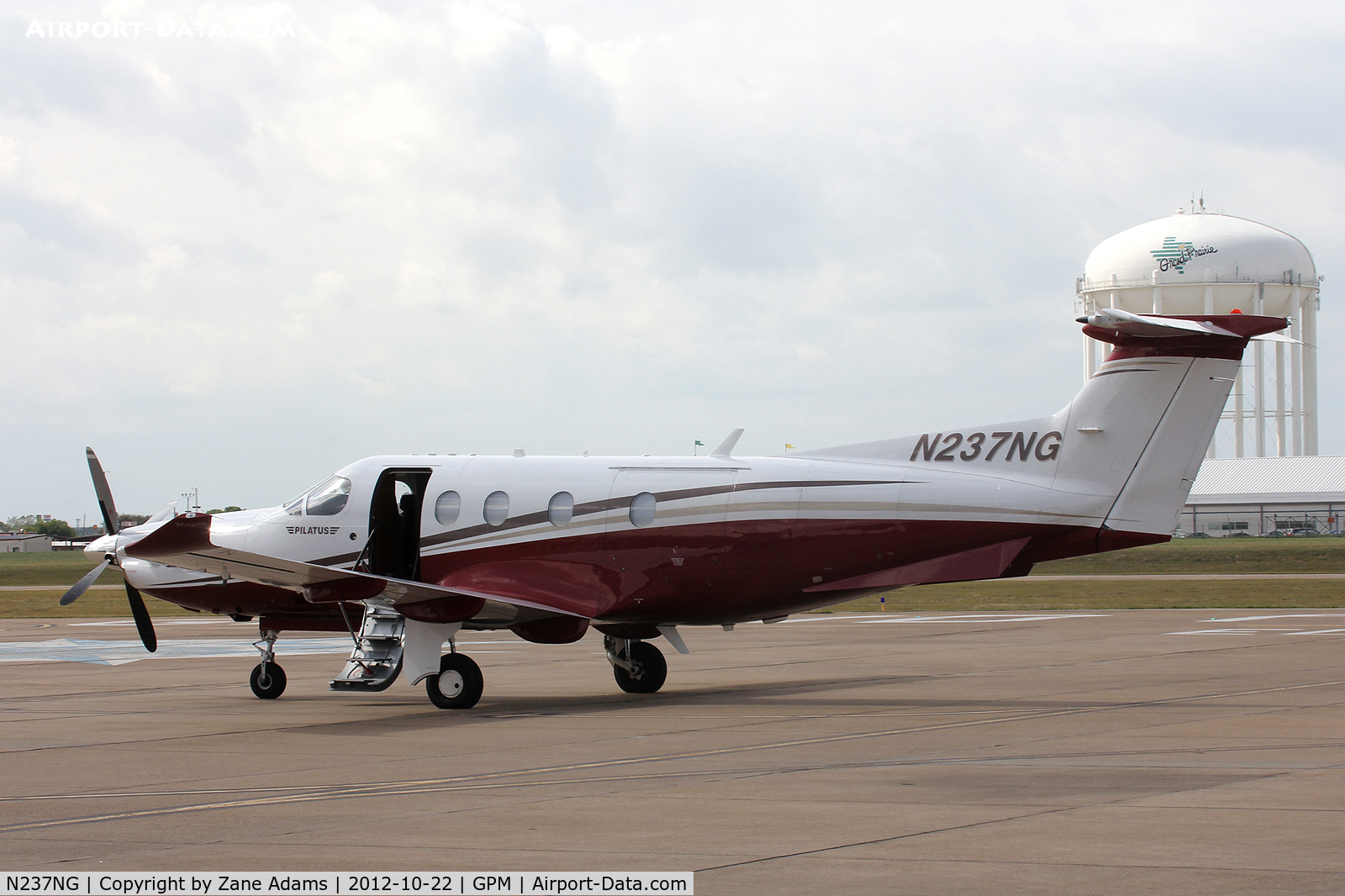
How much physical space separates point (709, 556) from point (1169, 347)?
6442mm

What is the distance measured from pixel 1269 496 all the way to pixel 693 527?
277ft

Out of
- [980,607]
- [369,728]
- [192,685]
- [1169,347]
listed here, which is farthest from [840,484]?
[980,607]

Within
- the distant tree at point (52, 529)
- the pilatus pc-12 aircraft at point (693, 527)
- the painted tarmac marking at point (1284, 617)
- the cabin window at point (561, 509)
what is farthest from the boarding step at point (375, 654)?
the distant tree at point (52, 529)

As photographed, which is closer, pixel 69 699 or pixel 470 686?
pixel 470 686

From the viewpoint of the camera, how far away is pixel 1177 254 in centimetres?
8288

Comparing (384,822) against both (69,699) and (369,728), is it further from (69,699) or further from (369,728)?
(69,699)

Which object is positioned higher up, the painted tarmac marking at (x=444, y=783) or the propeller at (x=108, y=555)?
the propeller at (x=108, y=555)

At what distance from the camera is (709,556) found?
1800 centimetres

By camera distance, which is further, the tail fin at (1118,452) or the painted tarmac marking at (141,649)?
the painted tarmac marking at (141,649)

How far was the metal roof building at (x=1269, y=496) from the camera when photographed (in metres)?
91.0

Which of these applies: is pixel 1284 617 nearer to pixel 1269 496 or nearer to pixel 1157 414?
pixel 1157 414

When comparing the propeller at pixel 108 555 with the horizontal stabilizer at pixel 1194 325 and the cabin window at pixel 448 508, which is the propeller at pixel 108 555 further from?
the horizontal stabilizer at pixel 1194 325

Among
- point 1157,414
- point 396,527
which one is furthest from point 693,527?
point 1157,414

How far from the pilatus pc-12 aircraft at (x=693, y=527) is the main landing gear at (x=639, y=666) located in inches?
1.1
